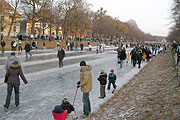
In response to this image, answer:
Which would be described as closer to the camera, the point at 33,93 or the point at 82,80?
the point at 82,80

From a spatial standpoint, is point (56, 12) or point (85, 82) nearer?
point (85, 82)

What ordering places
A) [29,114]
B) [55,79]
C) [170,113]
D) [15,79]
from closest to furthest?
[170,113] < [29,114] < [15,79] < [55,79]

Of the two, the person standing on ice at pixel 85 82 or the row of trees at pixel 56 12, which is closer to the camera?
the person standing on ice at pixel 85 82

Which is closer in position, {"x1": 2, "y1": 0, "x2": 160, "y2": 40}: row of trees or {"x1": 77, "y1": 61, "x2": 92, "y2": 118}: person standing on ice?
{"x1": 77, "y1": 61, "x2": 92, "y2": 118}: person standing on ice

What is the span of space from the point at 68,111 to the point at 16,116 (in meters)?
1.76

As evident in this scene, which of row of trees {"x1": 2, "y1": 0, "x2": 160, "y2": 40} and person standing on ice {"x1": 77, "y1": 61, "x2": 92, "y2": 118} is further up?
row of trees {"x1": 2, "y1": 0, "x2": 160, "y2": 40}

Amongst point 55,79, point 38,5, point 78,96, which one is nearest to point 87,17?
point 38,5

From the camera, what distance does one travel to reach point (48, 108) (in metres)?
7.29

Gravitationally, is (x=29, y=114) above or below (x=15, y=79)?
below

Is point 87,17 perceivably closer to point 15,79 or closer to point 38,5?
point 38,5

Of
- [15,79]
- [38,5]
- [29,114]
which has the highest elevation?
[38,5]

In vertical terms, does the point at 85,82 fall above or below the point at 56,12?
below

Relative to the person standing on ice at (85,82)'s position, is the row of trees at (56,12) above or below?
above

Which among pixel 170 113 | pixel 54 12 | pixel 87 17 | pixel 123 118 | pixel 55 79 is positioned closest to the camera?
pixel 170 113
